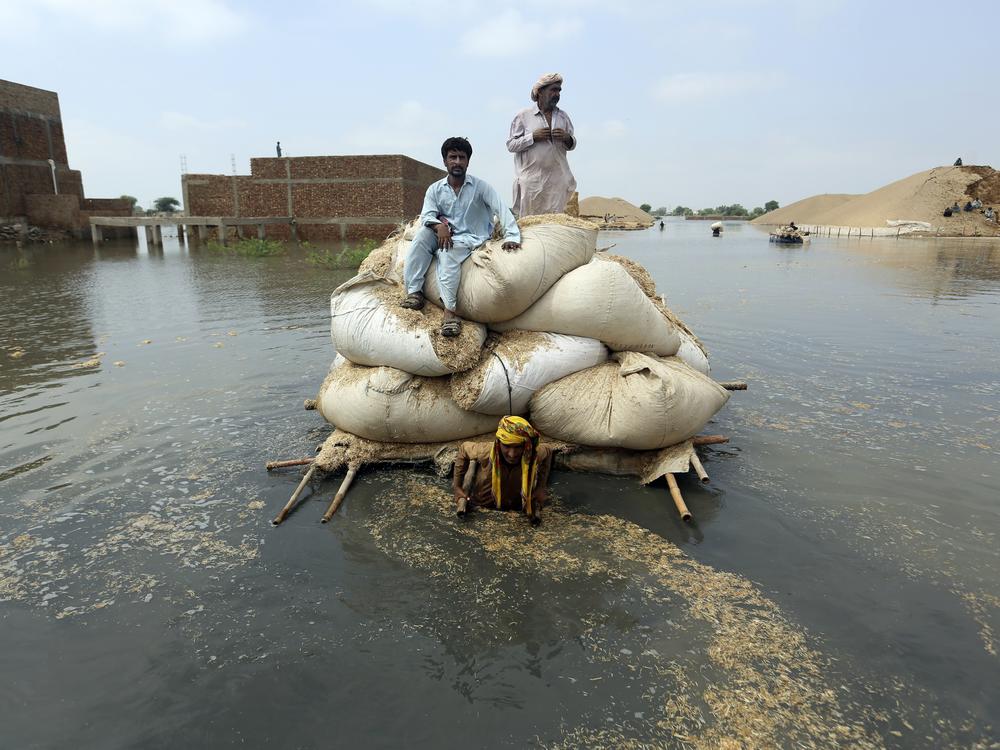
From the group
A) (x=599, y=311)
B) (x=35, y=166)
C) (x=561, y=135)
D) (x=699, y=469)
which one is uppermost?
(x=35, y=166)

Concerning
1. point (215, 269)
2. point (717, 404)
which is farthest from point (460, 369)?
point (215, 269)

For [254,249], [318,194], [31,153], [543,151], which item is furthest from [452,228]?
[31,153]

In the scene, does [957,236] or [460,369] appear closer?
[460,369]

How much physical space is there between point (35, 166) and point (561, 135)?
32.1m

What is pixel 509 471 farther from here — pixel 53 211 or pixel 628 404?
pixel 53 211

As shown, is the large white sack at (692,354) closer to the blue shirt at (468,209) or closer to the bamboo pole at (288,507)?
the blue shirt at (468,209)

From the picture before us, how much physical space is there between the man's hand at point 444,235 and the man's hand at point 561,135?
5.93 feet

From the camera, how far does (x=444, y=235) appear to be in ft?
12.8

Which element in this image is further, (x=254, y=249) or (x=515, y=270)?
(x=254, y=249)

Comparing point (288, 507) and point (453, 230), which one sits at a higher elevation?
point (453, 230)

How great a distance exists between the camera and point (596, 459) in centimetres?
407

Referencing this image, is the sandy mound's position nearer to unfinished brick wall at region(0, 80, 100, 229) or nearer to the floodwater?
unfinished brick wall at region(0, 80, 100, 229)

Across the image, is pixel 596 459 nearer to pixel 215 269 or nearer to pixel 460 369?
pixel 460 369

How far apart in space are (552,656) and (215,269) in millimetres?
17969
